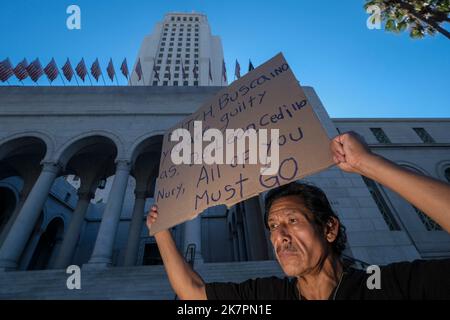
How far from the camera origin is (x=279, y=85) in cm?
205

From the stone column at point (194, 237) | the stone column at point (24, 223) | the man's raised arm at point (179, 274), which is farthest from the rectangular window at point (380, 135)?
the stone column at point (24, 223)

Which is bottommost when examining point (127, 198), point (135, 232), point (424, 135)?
point (135, 232)

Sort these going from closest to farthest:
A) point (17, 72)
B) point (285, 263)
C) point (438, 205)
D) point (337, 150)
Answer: point (438, 205) → point (337, 150) → point (285, 263) → point (17, 72)

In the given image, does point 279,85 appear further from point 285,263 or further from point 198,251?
point 198,251

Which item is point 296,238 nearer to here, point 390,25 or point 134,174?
point 390,25

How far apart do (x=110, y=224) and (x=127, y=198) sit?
15.1 meters

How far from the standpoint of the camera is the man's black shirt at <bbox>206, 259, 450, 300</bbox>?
1107 mm

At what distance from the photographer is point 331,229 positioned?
168 centimetres

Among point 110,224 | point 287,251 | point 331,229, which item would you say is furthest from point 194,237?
point 287,251

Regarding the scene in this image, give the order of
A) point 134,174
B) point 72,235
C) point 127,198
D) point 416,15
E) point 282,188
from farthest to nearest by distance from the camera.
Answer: point 127,198 → point 134,174 → point 72,235 → point 416,15 → point 282,188

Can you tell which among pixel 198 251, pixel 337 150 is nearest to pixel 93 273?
pixel 198 251

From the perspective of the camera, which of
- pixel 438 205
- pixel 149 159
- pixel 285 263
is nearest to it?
pixel 438 205

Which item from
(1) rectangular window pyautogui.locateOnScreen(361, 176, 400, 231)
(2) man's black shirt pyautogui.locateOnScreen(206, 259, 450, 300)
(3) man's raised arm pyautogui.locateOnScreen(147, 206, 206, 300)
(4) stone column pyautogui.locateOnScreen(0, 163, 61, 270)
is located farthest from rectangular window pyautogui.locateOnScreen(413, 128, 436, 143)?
(4) stone column pyautogui.locateOnScreen(0, 163, 61, 270)
